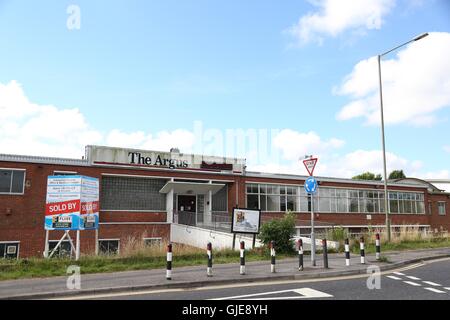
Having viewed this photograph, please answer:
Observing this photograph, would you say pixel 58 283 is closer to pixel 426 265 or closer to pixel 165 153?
pixel 426 265

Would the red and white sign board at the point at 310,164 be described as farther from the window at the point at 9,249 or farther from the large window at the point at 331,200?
the large window at the point at 331,200

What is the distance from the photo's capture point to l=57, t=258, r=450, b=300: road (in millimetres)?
9094

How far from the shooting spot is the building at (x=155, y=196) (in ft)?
87.4

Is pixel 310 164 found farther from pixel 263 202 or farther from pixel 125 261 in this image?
pixel 263 202

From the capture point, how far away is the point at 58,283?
11.1 metres

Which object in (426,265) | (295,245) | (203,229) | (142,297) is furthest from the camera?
(203,229)

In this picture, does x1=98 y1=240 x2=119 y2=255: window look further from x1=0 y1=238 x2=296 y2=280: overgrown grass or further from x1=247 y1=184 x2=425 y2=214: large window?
x1=0 y1=238 x2=296 y2=280: overgrown grass

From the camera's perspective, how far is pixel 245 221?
63.8ft

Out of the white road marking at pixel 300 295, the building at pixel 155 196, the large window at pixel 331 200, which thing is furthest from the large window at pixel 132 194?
the white road marking at pixel 300 295

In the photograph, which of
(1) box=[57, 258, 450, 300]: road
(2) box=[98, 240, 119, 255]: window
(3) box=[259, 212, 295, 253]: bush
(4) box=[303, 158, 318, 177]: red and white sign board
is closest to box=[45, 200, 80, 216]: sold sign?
(3) box=[259, 212, 295, 253]: bush

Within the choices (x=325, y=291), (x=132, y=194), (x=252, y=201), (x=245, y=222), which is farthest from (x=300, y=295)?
(x=252, y=201)

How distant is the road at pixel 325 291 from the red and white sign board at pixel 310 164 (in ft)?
12.7
